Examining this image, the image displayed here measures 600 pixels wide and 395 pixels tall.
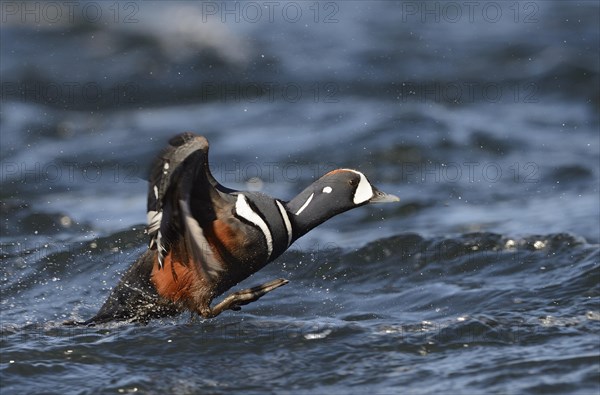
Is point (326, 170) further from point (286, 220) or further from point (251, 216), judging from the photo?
point (251, 216)

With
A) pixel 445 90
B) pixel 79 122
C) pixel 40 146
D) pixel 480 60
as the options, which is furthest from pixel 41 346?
pixel 480 60

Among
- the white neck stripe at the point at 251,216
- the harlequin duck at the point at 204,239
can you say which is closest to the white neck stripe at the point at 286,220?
the harlequin duck at the point at 204,239

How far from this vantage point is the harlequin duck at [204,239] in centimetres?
657

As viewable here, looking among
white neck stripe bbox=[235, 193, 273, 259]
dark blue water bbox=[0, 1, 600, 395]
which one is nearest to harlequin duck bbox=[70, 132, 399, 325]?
white neck stripe bbox=[235, 193, 273, 259]

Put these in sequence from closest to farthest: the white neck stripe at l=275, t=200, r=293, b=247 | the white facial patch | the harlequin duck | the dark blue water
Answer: the harlequin duck, the dark blue water, the white neck stripe at l=275, t=200, r=293, b=247, the white facial patch

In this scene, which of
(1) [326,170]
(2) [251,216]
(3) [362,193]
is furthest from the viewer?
(1) [326,170]

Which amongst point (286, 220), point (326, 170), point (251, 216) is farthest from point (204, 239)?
point (326, 170)

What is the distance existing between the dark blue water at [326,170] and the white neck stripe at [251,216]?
0.69 m

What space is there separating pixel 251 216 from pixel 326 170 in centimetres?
486

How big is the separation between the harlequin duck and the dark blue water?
255 mm

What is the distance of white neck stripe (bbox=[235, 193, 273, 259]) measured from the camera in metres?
7.08

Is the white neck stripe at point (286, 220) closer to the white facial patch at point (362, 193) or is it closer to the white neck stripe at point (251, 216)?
the white neck stripe at point (251, 216)

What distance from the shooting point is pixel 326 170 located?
1191 centimetres

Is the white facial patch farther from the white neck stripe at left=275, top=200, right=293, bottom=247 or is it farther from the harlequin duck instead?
the white neck stripe at left=275, top=200, right=293, bottom=247
